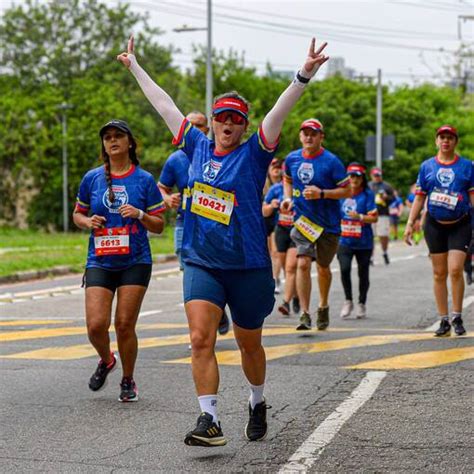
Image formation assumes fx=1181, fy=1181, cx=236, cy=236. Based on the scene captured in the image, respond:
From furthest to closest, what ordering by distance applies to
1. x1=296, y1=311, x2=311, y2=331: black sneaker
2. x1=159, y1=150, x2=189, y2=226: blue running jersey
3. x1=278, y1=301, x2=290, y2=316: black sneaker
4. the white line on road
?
x1=278, y1=301, x2=290, y2=316: black sneaker
x1=296, y1=311, x2=311, y2=331: black sneaker
x1=159, y1=150, x2=189, y2=226: blue running jersey
the white line on road

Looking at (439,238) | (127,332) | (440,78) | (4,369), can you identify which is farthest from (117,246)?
(440,78)

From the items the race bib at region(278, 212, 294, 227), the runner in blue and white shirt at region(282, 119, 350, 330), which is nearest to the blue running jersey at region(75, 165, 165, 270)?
the runner in blue and white shirt at region(282, 119, 350, 330)

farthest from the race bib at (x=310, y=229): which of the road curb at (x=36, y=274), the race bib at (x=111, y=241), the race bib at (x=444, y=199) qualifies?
the road curb at (x=36, y=274)

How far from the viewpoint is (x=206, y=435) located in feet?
19.8

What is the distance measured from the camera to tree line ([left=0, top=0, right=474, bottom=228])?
50.2 meters

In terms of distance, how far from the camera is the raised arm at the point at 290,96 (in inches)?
248

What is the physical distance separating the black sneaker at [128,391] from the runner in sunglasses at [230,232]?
1.48m

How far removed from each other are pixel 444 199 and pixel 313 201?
4.50 ft

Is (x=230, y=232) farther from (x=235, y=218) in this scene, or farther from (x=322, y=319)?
(x=322, y=319)

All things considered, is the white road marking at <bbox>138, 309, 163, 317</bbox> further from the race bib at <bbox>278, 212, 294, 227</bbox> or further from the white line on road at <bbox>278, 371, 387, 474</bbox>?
the white line on road at <bbox>278, 371, 387, 474</bbox>

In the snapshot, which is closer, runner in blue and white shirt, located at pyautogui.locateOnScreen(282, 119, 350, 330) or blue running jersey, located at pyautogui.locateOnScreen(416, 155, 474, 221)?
blue running jersey, located at pyautogui.locateOnScreen(416, 155, 474, 221)

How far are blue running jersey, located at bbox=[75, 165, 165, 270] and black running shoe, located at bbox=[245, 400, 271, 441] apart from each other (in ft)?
5.80

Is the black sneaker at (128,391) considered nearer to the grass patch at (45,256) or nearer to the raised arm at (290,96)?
the raised arm at (290,96)

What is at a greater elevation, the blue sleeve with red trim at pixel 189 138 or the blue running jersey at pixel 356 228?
the blue sleeve with red trim at pixel 189 138
